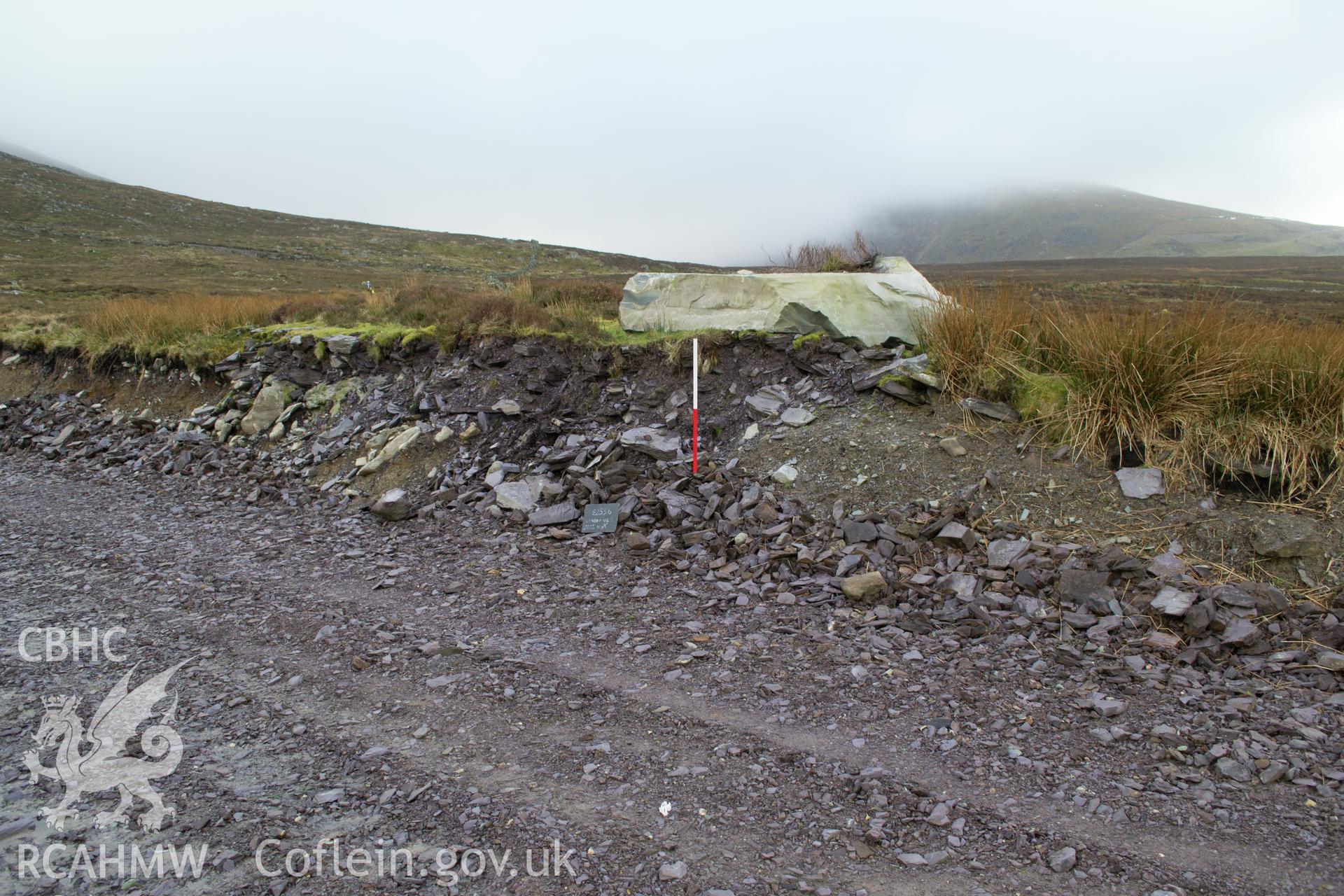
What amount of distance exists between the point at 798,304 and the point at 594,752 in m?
6.20

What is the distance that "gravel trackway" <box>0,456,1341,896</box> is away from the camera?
2643 mm

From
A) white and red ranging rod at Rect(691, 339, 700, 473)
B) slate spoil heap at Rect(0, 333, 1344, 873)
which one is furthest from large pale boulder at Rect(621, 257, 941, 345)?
white and red ranging rod at Rect(691, 339, 700, 473)

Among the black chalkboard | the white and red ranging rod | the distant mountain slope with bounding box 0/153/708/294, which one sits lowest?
the black chalkboard

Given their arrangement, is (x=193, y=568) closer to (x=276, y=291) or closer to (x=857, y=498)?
(x=857, y=498)

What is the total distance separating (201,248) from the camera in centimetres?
5003

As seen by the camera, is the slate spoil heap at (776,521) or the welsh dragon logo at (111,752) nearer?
the welsh dragon logo at (111,752)

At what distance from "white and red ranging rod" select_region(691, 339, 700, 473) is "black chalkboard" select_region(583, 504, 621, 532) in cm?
94

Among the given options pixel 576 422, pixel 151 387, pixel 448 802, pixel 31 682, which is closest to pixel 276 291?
pixel 151 387

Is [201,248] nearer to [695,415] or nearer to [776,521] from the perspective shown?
[695,415]

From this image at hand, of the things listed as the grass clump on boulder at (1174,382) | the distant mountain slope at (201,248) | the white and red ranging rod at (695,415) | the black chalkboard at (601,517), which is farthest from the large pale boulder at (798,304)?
the distant mountain slope at (201,248)

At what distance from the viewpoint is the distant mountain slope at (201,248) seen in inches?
1463

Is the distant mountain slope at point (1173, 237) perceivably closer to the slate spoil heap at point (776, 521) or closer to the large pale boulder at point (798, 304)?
the large pale boulder at point (798, 304)

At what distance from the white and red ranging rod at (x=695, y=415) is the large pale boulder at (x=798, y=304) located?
2.49ft

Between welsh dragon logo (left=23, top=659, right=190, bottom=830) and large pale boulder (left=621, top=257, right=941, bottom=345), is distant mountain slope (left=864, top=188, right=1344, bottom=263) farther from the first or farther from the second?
welsh dragon logo (left=23, top=659, right=190, bottom=830)
